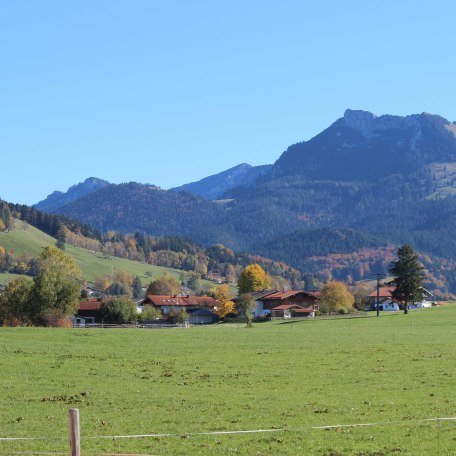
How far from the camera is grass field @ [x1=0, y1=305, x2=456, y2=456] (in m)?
27.1

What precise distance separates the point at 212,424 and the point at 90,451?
6381 mm

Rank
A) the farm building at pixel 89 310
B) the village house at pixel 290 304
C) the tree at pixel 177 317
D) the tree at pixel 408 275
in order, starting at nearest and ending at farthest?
the tree at pixel 408 275, the tree at pixel 177 317, the farm building at pixel 89 310, the village house at pixel 290 304

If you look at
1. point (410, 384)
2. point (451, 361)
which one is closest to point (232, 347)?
point (451, 361)

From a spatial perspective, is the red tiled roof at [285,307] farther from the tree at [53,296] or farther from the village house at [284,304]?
the tree at [53,296]

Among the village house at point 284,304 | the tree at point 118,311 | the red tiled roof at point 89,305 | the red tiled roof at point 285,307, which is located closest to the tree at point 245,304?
the village house at point 284,304

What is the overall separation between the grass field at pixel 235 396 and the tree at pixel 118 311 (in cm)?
7513

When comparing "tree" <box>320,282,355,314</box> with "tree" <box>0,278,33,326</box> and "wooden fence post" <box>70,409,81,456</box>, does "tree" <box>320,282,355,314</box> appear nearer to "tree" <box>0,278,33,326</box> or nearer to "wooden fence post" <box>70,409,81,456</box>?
Answer: "tree" <box>0,278,33,326</box>

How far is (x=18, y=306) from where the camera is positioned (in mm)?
114250

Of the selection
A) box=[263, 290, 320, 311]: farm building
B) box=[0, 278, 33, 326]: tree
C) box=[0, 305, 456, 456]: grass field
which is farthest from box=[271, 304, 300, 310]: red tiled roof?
box=[0, 305, 456, 456]: grass field

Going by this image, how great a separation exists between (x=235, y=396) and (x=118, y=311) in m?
108

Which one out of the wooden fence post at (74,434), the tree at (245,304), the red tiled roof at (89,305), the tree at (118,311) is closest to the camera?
the wooden fence post at (74,434)

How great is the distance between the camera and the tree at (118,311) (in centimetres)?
14475

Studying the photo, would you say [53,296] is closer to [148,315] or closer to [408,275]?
[148,315]

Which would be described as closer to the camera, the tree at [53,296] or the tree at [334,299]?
the tree at [53,296]
